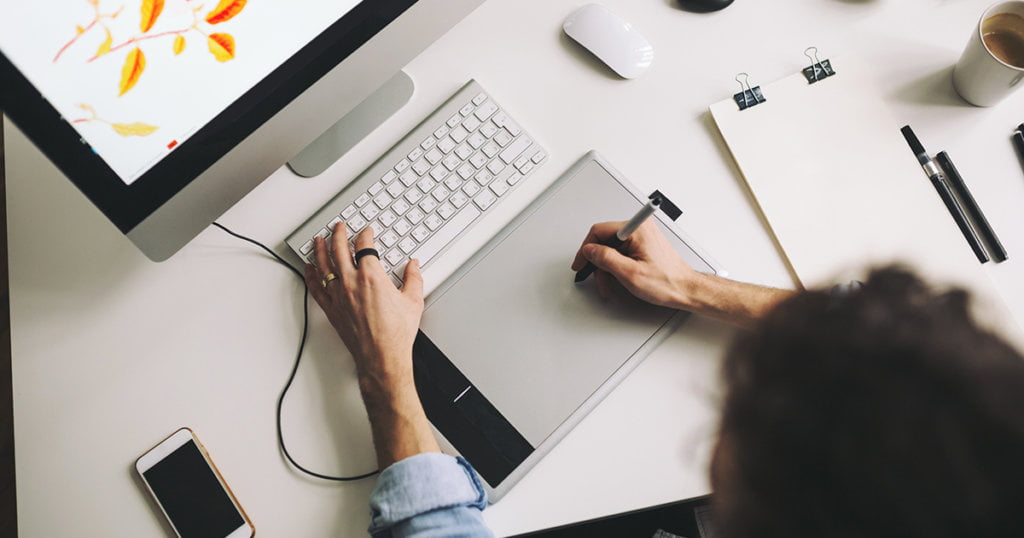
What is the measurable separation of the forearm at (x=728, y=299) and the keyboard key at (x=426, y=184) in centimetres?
31

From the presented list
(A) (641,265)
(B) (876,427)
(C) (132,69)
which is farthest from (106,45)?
(B) (876,427)

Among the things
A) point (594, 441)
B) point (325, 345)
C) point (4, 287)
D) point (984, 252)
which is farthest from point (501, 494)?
point (4, 287)

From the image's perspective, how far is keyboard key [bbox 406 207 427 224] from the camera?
724mm

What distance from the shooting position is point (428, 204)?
2.39 feet

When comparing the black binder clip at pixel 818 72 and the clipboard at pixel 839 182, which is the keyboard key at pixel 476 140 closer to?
the clipboard at pixel 839 182

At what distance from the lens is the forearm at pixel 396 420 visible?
635mm

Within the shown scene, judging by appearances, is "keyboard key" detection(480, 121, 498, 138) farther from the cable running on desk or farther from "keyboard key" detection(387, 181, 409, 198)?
the cable running on desk

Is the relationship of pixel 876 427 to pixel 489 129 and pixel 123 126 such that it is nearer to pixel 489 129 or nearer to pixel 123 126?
pixel 489 129

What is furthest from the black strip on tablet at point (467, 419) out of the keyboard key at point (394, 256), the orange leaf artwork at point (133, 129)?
the orange leaf artwork at point (133, 129)

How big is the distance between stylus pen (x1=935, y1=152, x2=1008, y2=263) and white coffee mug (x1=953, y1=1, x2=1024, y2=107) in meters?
0.08

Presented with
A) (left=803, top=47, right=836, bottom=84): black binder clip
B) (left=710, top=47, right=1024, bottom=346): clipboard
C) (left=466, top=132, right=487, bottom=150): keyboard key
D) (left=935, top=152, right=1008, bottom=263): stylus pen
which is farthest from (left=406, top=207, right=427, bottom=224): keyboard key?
(left=935, top=152, right=1008, bottom=263): stylus pen

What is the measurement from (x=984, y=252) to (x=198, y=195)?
86 centimetres

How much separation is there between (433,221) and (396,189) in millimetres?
57

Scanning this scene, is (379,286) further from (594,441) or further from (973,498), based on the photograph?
(973,498)
